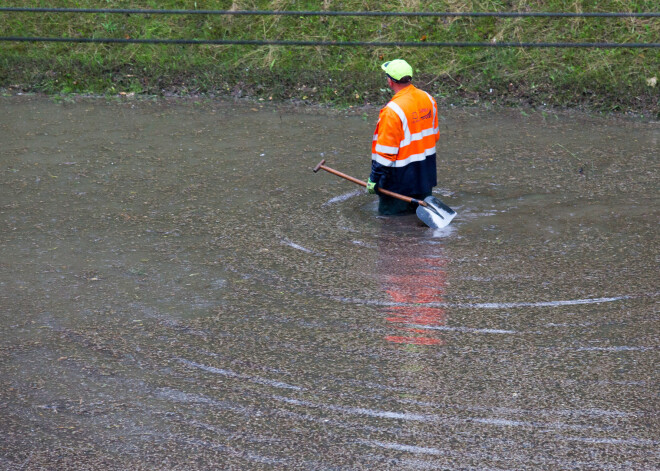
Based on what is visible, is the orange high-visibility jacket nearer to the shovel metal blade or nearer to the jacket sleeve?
the jacket sleeve

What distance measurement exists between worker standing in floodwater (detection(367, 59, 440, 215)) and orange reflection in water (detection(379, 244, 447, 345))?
2.39 feet

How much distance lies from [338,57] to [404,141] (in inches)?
237

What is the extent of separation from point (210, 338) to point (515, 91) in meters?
7.56

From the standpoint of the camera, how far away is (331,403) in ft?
13.9

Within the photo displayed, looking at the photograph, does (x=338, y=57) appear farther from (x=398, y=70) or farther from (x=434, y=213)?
(x=434, y=213)

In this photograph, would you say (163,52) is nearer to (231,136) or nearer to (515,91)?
(231,136)

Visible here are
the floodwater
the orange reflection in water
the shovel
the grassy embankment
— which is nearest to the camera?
the floodwater

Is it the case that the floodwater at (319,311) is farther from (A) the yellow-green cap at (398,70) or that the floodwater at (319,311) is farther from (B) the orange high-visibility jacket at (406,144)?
(A) the yellow-green cap at (398,70)

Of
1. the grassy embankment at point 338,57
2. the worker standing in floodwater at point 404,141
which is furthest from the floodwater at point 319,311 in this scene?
the grassy embankment at point 338,57

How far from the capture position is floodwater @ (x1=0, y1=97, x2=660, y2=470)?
3.93 meters

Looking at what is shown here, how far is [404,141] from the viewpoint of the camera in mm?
6754

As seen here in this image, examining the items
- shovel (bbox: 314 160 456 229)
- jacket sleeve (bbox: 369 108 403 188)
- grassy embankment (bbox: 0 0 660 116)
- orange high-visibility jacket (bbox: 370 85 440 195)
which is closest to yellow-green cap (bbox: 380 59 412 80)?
orange high-visibility jacket (bbox: 370 85 440 195)

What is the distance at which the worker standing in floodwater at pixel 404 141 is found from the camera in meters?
6.67

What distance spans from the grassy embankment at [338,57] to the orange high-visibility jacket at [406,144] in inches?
175
